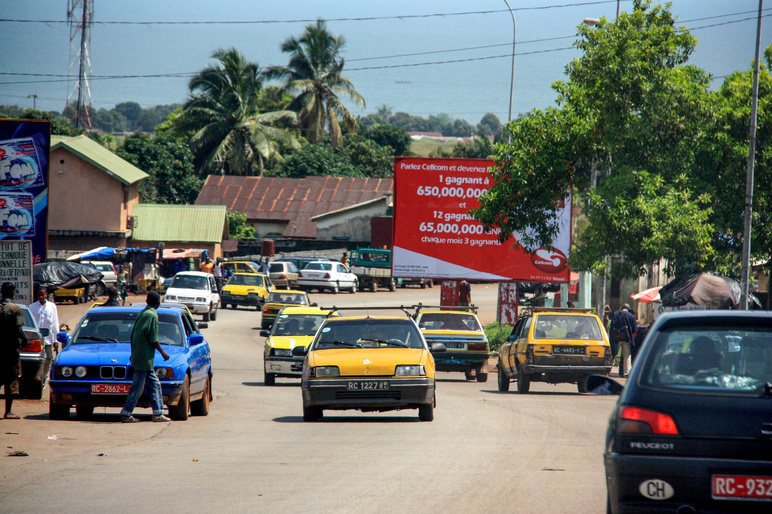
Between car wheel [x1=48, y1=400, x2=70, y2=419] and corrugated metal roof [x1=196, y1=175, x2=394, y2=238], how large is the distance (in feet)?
182

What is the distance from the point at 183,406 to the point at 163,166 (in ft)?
201

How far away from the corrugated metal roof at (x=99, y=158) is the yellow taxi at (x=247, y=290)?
15.6 meters

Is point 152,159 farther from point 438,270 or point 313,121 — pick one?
point 438,270

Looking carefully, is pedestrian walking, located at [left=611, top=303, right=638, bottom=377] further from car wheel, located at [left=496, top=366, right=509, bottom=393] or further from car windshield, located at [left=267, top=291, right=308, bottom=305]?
car windshield, located at [left=267, top=291, right=308, bottom=305]

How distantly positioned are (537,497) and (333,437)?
424 cm

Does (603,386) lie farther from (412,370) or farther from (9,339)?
(9,339)

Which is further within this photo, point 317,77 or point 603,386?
point 317,77

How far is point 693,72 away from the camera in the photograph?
23.3 metres

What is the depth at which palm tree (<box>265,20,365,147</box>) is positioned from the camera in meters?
75.2

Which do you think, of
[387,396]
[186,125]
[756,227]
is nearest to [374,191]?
[186,125]

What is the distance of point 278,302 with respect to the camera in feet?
114

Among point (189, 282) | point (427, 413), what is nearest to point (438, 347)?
point (427, 413)

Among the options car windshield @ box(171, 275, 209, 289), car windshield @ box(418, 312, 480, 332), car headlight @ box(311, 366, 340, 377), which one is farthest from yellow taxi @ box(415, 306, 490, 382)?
car windshield @ box(171, 275, 209, 289)

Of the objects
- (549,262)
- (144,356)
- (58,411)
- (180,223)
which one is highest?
(180,223)
